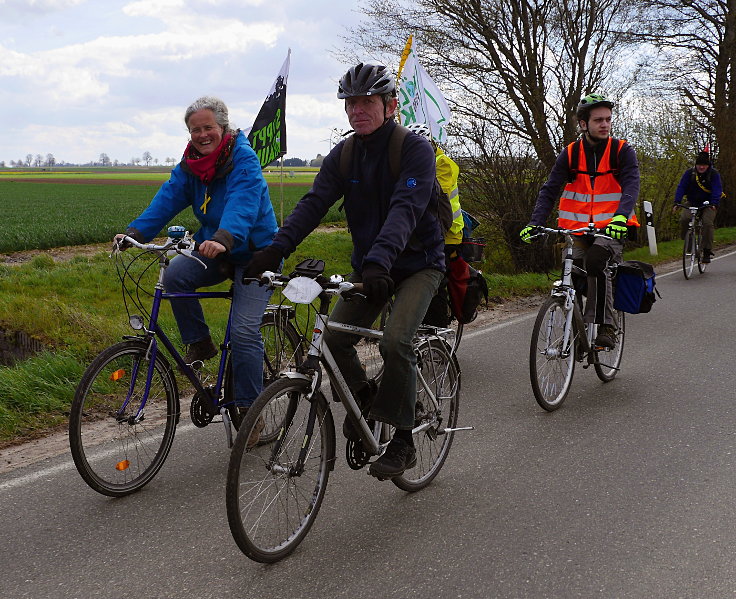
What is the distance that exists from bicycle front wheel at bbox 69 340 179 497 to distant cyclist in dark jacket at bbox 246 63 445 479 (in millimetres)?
948

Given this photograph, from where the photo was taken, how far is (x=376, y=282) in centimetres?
311

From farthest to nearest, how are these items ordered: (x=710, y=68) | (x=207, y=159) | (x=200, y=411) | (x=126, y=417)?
1. (x=710, y=68)
2. (x=200, y=411)
3. (x=207, y=159)
4. (x=126, y=417)

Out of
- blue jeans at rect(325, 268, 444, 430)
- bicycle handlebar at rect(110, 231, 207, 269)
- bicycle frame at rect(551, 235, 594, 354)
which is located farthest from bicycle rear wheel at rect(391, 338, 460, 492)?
bicycle frame at rect(551, 235, 594, 354)

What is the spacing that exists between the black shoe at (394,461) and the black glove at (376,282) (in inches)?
35.1

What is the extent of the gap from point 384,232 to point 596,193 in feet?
10.5

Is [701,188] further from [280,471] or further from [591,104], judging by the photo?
[280,471]

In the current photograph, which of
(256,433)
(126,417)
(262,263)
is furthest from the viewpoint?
(126,417)

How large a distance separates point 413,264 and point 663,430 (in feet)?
7.86

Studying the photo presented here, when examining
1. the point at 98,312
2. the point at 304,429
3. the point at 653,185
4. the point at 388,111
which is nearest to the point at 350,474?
the point at 304,429

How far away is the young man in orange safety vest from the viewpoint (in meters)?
5.77

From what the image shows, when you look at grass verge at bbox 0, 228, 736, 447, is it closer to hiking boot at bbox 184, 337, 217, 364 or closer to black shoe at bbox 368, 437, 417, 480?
hiking boot at bbox 184, 337, 217, 364

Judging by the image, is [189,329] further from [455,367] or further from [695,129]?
[695,129]

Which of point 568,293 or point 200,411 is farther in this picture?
point 568,293

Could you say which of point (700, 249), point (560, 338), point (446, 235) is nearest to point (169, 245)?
point (446, 235)
